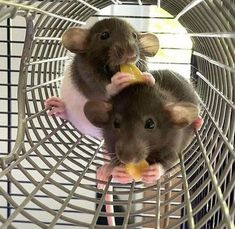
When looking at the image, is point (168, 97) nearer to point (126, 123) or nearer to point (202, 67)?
point (126, 123)

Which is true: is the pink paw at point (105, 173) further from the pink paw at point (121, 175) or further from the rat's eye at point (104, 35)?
the rat's eye at point (104, 35)

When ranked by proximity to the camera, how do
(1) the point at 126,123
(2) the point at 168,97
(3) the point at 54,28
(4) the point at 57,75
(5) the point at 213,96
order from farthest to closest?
(4) the point at 57,75 < (3) the point at 54,28 < (5) the point at 213,96 < (2) the point at 168,97 < (1) the point at 126,123

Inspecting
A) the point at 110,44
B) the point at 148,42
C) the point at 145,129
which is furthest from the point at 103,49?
the point at 145,129

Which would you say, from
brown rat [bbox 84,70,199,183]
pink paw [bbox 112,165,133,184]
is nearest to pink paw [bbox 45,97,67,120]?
brown rat [bbox 84,70,199,183]

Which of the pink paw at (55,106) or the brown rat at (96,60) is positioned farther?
the pink paw at (55,106)

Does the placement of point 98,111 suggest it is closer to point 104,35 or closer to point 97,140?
point 104,35

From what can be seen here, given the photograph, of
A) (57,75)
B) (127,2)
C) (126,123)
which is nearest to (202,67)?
(127,2)

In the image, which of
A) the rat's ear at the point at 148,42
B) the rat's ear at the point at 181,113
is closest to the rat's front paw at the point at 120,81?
the rat's ear at the point at 181,113
